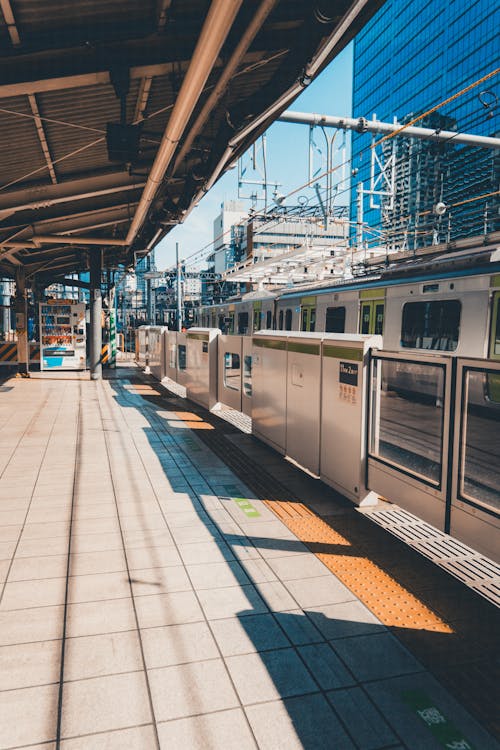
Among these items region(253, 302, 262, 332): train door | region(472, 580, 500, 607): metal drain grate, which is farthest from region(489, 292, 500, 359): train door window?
region(253, 302, 262, 332): train door

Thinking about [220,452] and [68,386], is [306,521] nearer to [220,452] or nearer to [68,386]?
[220,452]

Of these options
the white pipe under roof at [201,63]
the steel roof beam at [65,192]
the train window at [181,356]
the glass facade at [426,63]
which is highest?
the glass facade at [426,63]

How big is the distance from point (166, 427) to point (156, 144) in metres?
4.88

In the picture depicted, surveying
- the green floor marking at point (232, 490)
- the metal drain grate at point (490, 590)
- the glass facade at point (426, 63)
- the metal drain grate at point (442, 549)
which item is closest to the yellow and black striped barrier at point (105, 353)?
the green floor marking at point (232, 490)

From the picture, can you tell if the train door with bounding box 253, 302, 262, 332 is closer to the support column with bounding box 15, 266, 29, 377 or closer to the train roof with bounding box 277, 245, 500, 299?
the train roof with bounding box 277, 245, 500, 299

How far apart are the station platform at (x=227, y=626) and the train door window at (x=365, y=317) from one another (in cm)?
570

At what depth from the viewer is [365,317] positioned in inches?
440

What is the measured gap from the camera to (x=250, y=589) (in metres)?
3.83

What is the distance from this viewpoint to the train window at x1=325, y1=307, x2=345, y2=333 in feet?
39.8

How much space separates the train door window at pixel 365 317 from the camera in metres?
11.0

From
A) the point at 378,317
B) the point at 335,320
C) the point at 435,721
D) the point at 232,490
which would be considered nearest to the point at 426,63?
the point at 335,320

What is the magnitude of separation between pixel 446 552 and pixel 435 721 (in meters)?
2.13

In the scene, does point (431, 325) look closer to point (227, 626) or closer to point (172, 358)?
point (227, 626)

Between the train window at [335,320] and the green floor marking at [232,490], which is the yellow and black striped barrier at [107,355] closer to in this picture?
the train window at [335,320]
